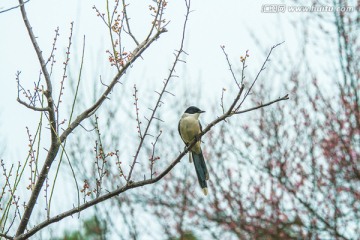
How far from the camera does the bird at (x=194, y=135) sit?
5819 millimetres

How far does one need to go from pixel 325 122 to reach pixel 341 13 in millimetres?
1534

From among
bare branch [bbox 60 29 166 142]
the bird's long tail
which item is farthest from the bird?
bare branch [bbox 60 29 166 142]

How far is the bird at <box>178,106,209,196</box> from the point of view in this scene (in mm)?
5819

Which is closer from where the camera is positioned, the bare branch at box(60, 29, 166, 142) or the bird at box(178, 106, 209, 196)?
the bare branch at box(60, 29, 166, 142)

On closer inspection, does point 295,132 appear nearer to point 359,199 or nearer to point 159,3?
point 359,199

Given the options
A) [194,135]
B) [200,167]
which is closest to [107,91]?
[200,167]

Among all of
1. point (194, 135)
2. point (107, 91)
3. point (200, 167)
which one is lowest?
point (107, 91)

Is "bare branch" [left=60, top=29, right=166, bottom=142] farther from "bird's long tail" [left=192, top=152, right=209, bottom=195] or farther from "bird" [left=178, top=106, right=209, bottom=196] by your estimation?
"bird's long tail" [left=192, top=152, right=209, bottom=195]

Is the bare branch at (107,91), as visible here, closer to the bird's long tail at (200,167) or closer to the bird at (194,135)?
the bird at (194,135)

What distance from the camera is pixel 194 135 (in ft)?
21.1

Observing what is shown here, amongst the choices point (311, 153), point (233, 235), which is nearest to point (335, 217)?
point (311, 153)

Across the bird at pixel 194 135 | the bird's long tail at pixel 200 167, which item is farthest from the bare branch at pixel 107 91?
the bird's long tail at pixel 200 167

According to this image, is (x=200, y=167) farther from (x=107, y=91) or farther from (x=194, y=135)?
(x=107, y=91)

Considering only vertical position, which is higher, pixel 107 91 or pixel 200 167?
pixel 200 167
